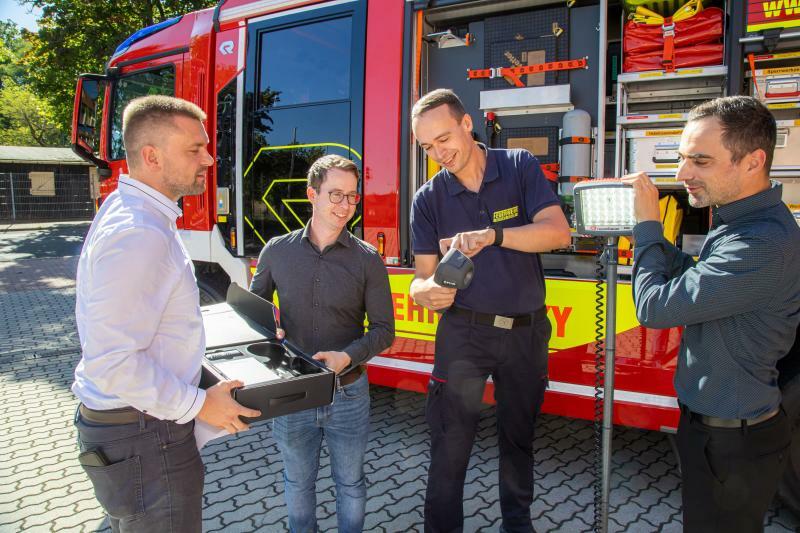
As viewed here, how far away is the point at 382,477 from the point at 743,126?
2.57 metres

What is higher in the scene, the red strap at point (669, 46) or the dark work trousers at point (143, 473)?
the red strap at point (669, 46)

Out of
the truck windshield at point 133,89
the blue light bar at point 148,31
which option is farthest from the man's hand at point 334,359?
the blue light bar at point 148,31

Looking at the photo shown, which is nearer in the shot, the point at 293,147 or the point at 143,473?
the point at 143,473

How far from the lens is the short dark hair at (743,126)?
1481 mm

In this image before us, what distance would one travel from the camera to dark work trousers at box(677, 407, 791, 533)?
1.54 meters

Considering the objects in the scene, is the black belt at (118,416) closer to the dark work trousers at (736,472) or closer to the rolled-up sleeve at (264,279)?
the rolled-up sleeve at (264,279)

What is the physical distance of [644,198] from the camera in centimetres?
158

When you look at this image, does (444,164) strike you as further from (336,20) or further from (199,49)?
(199,49)

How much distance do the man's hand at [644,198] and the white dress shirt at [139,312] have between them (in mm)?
1286

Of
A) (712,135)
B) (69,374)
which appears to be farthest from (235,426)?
(69,374)

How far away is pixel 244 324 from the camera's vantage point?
192cm

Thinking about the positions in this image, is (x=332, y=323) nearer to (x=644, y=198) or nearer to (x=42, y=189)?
(x=644, y=198)

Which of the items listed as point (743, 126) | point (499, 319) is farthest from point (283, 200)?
point (743, 126)

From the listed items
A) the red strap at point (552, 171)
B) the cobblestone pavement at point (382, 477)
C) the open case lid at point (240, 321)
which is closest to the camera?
the open case lid at point (240, 321)
